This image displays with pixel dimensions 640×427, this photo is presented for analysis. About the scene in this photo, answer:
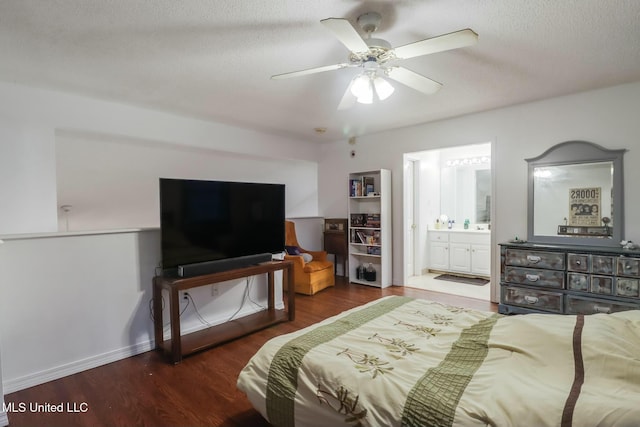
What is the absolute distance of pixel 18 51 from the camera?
2.21 metres

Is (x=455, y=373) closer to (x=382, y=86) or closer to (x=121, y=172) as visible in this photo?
(x=382, y=86)

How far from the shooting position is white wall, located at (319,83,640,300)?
312 centimetres

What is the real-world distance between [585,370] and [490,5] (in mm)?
1872

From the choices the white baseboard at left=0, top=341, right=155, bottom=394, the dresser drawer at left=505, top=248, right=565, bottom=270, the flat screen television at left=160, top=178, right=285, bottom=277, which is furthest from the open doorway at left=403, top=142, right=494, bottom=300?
the white baseboard at left=0, top=341, right=155, bottom=394

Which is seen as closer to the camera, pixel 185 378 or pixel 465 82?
pixel 185 378

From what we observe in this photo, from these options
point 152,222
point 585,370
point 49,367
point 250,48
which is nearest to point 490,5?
point 250,48

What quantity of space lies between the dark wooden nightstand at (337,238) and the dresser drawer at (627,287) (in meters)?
3.28

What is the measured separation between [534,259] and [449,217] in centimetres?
274

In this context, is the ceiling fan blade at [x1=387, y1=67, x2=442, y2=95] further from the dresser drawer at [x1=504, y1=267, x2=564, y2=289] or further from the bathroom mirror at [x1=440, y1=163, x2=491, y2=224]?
the bathroom mirror at [x1=440, y1=163, x2=491, y2=224]

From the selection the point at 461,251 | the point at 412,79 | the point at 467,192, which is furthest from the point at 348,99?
the point at 467,192

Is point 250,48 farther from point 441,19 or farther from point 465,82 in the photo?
point 465,82

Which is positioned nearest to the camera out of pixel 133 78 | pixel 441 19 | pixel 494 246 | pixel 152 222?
pixel 441 19

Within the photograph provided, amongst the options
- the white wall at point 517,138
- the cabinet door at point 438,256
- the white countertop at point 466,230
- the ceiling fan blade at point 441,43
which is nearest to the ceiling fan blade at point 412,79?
the ceiling fan blade at point 441,43

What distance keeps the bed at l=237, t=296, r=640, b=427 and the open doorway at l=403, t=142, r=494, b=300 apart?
11.0 feet
